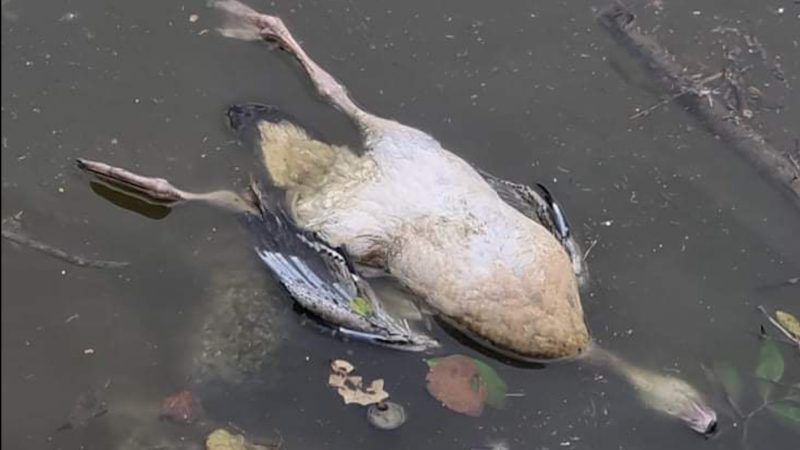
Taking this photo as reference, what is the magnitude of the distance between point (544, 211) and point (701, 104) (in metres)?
1.04

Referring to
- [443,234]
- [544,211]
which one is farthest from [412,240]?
[544,211]

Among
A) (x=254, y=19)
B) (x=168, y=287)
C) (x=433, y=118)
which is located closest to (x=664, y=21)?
(x=433, y=118)

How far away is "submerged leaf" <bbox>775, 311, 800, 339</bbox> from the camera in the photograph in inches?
204

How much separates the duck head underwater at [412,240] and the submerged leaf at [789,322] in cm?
50

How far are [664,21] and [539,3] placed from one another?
60 cm

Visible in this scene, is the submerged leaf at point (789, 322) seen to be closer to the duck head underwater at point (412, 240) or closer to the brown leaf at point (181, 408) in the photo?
the duck head underwater at point (412, 240)

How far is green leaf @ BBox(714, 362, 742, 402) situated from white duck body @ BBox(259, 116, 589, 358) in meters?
0.63

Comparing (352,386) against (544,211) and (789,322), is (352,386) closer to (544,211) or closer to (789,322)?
(544,211)

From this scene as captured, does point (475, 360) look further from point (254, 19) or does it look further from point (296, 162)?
point (254, 19)

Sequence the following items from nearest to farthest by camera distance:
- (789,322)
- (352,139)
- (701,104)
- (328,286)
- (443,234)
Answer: (443,234)
(328,286)
(789,322)
(352,139)
(701,104)

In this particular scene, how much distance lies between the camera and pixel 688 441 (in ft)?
16.3

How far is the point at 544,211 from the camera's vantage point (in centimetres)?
517

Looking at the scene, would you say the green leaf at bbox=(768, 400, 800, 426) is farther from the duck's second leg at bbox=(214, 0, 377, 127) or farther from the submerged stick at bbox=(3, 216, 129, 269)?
the submerged stick at bbox=(3, 216, 129, 269)

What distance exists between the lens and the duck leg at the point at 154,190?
17.4 ft
